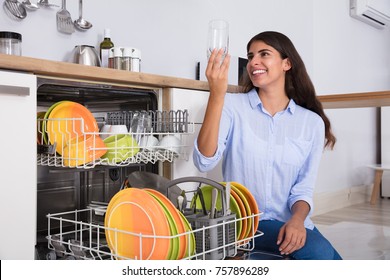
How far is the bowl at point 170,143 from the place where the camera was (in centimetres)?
156

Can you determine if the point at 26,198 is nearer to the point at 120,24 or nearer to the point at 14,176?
the point at 14,176

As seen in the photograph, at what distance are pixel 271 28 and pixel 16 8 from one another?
176cm

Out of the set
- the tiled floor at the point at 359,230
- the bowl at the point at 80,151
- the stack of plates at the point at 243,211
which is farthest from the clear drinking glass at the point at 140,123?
the tiled floor at the point at 359,230

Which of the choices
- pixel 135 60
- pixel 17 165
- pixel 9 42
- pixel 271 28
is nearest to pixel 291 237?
pixel 17 165

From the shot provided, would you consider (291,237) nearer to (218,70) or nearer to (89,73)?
(218,70)

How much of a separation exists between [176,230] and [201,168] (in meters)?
0.45

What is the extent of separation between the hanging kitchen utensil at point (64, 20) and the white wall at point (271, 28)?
2 cm

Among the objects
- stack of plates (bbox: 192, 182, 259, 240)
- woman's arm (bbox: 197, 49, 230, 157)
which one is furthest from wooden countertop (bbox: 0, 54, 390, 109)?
stack of plates (bbox: 192, 182, 259, 240)

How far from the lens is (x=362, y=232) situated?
2.93 meters

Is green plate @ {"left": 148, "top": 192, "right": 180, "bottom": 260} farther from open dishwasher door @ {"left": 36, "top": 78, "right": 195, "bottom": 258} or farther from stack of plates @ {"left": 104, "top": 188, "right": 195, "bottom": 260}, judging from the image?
open dishwasher door @ {"left": 36, "top": 78, "right": 195, "bottom": 258}

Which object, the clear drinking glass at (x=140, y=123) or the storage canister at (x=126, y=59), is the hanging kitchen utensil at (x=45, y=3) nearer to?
the storage canister at (x=126, y=59)

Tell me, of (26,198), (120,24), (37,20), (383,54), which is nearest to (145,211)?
(26,198)

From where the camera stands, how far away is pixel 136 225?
1190mm

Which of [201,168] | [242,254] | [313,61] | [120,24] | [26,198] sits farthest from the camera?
[313,61]
